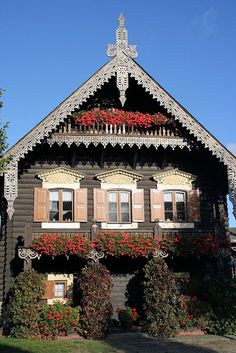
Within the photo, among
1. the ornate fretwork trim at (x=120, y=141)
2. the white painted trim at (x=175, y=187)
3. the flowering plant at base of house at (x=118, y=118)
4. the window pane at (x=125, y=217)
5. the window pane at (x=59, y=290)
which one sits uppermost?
the flowering plant at base of house at (x=118, y=118)

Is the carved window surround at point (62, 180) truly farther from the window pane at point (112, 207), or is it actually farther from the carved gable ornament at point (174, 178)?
the carved gable ornament at point (174, 178)

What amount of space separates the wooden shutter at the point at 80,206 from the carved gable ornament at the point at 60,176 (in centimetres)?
61

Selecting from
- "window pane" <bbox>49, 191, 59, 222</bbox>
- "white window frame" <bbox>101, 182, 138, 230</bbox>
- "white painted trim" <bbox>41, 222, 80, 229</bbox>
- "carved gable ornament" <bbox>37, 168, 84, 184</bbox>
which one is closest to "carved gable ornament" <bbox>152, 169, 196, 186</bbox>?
"white window frame" <bbox>101, 182, 138, 230</bbox>

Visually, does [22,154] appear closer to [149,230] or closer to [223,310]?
[149,230]

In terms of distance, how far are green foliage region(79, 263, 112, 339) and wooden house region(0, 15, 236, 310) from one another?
1.97m

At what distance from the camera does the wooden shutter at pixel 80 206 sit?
1939 centimetres

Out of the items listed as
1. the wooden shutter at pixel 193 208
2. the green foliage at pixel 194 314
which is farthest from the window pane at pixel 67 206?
the green foliage at pixel 194 314

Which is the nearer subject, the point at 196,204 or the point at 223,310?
the point at 223,310

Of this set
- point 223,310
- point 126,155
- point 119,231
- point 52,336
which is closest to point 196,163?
point 126,155

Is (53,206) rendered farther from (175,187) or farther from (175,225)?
(175,187)

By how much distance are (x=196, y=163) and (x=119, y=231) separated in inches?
198

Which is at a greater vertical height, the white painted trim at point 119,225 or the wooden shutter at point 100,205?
the wooden shutter at point 100,205

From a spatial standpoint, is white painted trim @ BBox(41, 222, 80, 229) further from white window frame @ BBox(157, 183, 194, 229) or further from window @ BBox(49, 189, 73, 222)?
white window frame @ BBox(157, 183, 194, 229)

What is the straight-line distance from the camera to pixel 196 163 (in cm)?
2120
